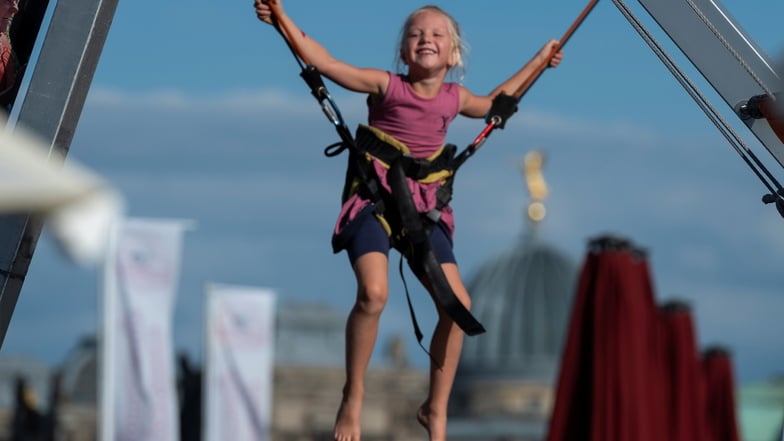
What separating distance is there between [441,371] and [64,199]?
3163 mm

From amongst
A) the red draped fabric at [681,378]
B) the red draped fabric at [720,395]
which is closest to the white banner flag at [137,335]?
the red draped fabric at [720,395]

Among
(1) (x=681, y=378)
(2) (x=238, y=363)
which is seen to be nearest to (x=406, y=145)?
(1) (x=681, y=378)

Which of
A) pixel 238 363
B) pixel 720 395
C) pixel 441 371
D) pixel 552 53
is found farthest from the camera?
pixel 238 363

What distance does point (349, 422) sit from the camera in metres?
7.19

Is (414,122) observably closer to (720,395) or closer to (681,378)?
(681,378)

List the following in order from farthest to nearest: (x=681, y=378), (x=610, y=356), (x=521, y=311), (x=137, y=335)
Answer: (x=521, y=311), (x=137, y=335), (x=681, y=378), (x=610, y=356)

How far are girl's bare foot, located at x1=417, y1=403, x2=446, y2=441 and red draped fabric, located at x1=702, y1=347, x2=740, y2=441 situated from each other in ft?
39.3

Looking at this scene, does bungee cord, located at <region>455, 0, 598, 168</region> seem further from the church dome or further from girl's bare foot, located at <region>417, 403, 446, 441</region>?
the church dome

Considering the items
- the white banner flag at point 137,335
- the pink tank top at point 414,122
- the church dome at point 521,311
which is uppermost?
the church dome at point 521,311

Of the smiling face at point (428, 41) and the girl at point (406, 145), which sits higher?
the smiling face at point (428, 41)

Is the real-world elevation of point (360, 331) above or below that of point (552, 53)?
below

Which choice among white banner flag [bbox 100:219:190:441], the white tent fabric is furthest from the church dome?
the white tent fabric

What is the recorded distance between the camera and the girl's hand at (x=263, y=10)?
719 centimetres

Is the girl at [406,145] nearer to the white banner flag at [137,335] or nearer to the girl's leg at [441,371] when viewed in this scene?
the girl's leg at [441,371]
